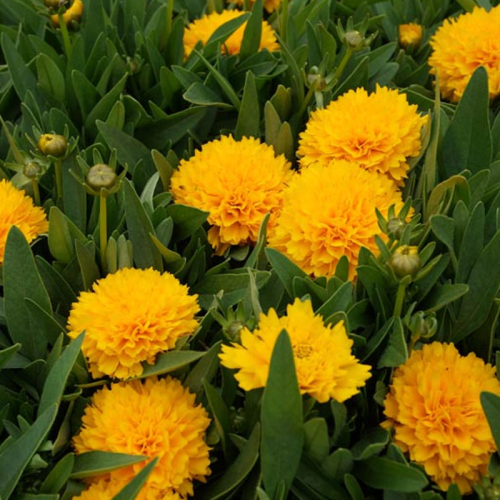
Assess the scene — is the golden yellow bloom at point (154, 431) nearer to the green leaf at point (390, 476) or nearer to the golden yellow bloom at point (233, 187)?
the green leaf at point (390, 476)

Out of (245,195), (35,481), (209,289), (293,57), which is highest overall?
(293,57)

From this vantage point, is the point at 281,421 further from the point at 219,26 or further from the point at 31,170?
the point at 219,26

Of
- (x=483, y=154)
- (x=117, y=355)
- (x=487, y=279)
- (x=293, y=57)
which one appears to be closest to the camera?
(x=117, y=355)

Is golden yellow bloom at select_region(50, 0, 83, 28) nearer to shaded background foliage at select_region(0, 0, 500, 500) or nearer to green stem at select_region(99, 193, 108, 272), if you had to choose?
shaded background foliage at select_region(0, 0, 500, 500)

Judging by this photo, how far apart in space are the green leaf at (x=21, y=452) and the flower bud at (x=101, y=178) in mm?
338

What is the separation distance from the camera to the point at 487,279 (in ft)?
4.21

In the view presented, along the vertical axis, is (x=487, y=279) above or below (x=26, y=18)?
below

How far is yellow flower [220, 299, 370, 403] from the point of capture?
107 centimetres

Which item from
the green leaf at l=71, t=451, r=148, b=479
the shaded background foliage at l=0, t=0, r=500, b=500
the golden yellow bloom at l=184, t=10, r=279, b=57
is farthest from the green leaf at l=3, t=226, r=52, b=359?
the golden yellow bloom at l=184, t=10, r=279, b=57

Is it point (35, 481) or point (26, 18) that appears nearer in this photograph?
point (35, 481)

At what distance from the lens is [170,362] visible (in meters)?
1.18

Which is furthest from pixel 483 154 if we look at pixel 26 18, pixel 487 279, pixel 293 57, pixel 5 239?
pixel 26 18

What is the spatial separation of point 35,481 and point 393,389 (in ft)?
1.76

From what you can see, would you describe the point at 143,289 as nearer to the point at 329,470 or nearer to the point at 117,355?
the point at 117,355
